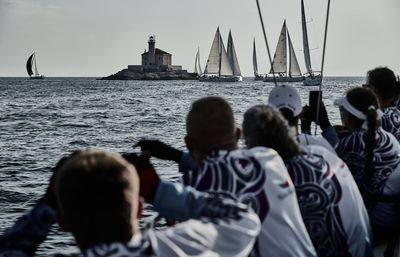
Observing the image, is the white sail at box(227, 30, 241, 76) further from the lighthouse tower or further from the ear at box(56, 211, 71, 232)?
the ear at box(56, 211, 71, 232)

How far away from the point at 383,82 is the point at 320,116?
32.4 inches

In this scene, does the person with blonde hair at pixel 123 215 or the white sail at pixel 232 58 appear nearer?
the person with blonde hair at pixel 123 215

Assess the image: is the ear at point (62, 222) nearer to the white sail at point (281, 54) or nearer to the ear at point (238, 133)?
the ear at point (238, 133)

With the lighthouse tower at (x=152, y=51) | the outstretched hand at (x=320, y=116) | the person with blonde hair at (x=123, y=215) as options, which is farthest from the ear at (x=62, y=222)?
the lighthouse tower at (x=152, y=51)

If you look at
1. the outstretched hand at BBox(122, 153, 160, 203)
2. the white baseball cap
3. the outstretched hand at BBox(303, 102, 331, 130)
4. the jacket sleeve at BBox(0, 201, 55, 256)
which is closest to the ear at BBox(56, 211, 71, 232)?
the jacket sleeve at BBox(0, 201, 55, 256)

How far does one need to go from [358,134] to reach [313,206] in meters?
1.16

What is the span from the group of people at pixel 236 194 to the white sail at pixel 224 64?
106 m

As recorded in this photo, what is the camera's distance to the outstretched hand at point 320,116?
181 inches

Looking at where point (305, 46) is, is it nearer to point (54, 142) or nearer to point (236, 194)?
point (54, 142)

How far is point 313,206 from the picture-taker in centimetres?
296

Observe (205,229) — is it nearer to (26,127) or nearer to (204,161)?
(204,161)

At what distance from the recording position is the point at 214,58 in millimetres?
112062

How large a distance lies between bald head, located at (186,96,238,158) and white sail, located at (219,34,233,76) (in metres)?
107

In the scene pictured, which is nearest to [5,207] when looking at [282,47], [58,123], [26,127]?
[26,127]
